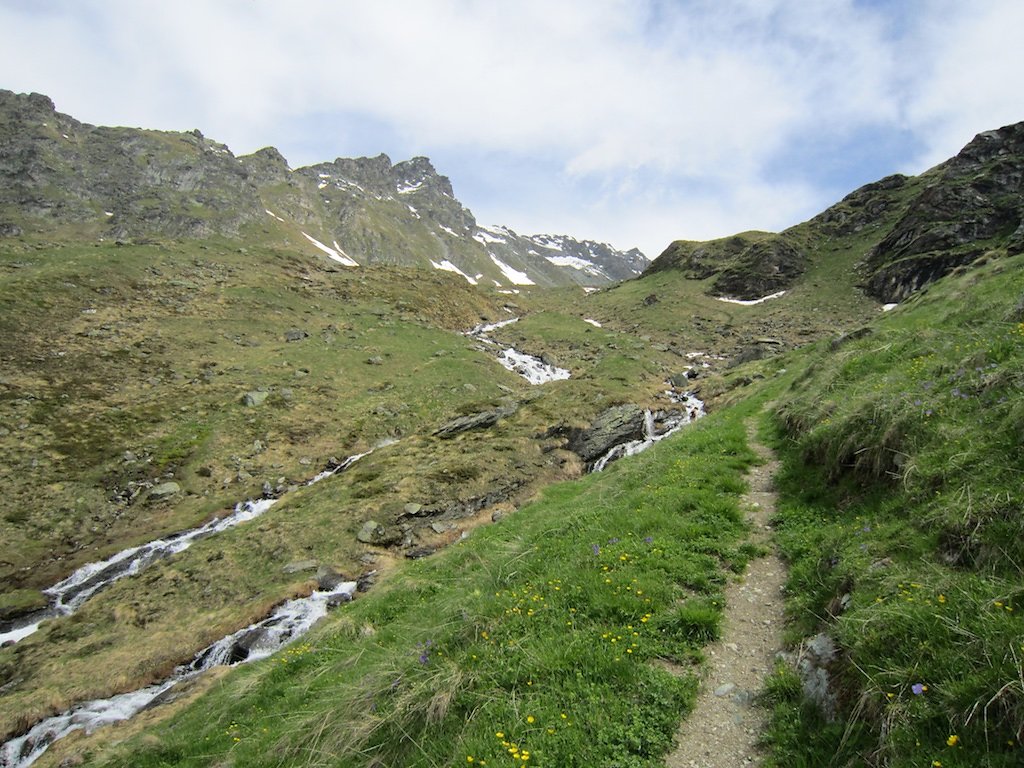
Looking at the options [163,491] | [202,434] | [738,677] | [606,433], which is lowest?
[738,677]

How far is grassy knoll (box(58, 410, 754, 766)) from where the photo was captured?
6562 millimetres

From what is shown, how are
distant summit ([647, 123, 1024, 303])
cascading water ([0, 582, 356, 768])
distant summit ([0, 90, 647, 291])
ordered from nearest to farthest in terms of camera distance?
cascading water ([0, 582, 356, 768]) < distant summit ([647, 123, 1024, 303]) < distant summit ([0, 90, 647, 291])

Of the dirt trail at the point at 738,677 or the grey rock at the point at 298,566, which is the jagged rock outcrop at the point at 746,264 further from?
the dirt trail at the point at 738,677

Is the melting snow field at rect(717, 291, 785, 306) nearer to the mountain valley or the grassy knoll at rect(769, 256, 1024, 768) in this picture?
the mountain valley

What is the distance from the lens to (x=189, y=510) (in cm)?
2991

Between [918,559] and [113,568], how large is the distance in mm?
32661

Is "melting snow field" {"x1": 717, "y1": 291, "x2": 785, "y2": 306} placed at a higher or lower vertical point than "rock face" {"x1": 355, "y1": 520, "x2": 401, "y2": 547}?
higher

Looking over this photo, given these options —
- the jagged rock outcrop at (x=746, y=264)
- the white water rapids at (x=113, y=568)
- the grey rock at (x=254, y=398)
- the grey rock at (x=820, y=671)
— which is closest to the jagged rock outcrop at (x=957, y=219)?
the jagged rock outcrop at (x=746, y=264)

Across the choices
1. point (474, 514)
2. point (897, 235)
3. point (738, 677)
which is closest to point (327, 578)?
point (474, 514)

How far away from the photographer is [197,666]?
19.0m

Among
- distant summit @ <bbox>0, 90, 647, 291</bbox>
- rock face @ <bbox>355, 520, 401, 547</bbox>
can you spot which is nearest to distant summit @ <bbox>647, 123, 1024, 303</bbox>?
distant summit @ <bbox>0, 90, 647, 291</bbox>

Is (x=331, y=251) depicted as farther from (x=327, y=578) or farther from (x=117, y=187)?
(x=327, y=578)

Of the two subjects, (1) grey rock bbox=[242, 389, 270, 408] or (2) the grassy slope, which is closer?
(2) the grassy slope

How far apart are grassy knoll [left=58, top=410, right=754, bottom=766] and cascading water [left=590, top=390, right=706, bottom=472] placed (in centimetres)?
1500
